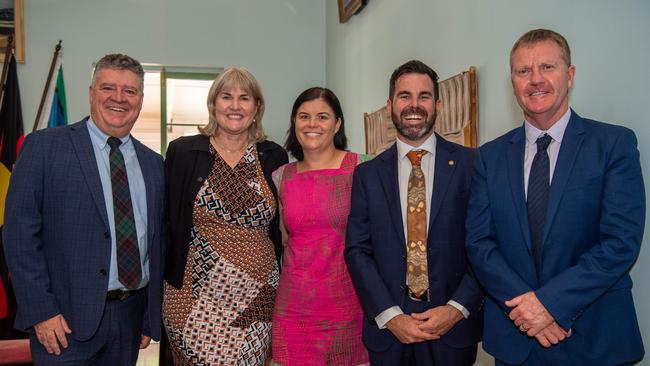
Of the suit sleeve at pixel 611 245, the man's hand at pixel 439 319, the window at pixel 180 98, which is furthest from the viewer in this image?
the window at pixel 180 98

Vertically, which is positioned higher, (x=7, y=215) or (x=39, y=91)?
(x=39, y=91)

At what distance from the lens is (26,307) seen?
1.89 meters

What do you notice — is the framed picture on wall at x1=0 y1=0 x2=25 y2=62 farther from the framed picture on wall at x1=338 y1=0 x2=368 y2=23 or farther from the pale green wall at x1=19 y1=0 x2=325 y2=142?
the framed picture on wall at x1=338 y1=0 x2=368 y2=23

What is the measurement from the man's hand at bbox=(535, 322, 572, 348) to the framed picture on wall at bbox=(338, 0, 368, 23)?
12.4 ft

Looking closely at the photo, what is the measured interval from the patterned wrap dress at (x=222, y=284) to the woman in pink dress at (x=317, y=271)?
107 mm

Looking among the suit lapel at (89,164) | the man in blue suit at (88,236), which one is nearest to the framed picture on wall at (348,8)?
the man in blue suit at (88,236)

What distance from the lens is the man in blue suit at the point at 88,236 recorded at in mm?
1911

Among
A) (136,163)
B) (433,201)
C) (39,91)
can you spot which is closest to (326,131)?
(433,201)

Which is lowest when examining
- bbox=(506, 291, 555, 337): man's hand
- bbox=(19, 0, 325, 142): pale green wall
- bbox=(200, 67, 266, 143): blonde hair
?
bbox=(506, 291, 555, 337): man's hand

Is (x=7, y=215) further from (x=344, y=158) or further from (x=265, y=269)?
(x=344, y=158)

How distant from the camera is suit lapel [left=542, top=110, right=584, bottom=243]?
5.34 feet

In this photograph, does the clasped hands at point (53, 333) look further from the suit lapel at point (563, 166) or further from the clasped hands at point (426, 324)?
the suit lapel at point (563, 166)

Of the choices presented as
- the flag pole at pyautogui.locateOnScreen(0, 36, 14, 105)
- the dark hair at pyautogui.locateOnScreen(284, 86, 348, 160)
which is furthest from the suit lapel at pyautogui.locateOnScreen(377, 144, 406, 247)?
the flag pole at pyautogui.locateOnScreen(0, 36, 14, 105)

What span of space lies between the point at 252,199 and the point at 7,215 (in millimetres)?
903
